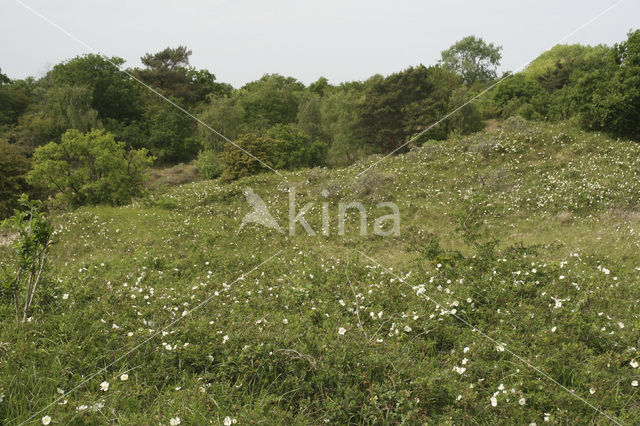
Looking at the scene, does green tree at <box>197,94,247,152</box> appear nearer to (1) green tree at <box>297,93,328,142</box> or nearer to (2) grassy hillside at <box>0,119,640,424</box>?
(1) green tree at <box>297,93,328,142</box>

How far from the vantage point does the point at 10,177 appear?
21.5m

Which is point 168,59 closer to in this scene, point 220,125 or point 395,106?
point 220,125

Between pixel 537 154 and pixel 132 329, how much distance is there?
16.3 m

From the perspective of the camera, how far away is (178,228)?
40.0ft

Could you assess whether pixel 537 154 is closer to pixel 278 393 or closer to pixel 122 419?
pixel 278 393

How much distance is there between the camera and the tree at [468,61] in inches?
1709

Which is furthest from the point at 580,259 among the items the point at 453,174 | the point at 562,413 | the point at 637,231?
the point at 453,174

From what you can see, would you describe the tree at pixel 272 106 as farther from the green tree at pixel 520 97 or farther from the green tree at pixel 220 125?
the green tree at pixel 520 97

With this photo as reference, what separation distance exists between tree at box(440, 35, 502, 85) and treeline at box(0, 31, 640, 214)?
0.38ft

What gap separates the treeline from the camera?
17531 mm

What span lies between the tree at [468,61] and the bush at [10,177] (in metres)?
40.5

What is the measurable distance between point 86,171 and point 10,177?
7.47 metres

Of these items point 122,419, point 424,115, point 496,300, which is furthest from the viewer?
point 424,115

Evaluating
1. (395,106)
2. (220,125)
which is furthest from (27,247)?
(220,125)
